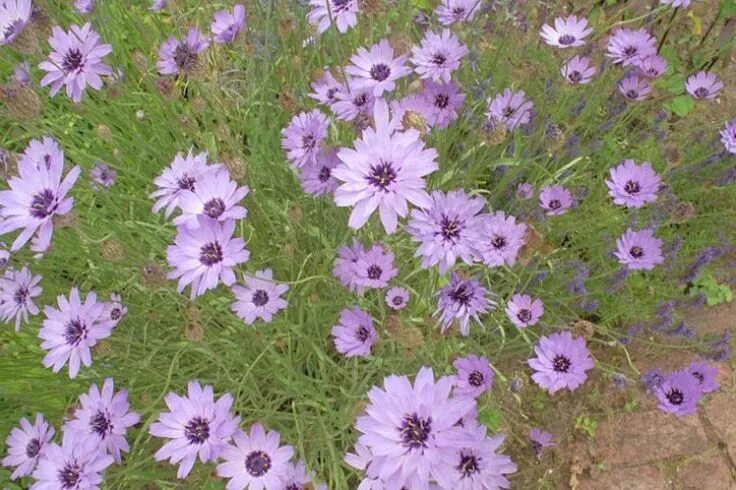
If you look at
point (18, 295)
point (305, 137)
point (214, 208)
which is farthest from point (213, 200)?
point (18, 295)

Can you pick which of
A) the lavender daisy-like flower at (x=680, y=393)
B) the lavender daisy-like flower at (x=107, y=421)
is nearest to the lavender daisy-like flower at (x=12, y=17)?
the lavender daisy-like flower at (x=107, y=421)

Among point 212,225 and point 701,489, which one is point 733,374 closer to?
point 701,489

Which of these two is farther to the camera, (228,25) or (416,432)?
(228,25)

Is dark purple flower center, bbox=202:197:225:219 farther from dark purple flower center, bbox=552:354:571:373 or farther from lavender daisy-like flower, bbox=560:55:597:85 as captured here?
lavender daisy-like flower, bbox=560:55:597:85

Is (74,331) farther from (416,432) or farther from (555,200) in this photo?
(555,200)

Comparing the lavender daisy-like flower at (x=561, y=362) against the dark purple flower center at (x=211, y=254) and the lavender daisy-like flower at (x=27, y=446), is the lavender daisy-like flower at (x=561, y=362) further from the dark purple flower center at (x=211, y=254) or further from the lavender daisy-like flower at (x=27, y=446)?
the lavender daisy-like flower at (x=27, y=446)

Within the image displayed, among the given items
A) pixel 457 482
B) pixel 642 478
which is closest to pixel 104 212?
pixel 457 482
